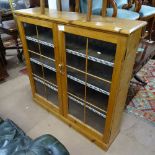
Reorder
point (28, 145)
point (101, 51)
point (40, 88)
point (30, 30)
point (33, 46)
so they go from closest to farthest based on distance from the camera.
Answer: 1. point (28, 145)
2. point (101, 51)
3. point (30, 30)
4. point (33, 46)
5. point (40, 88)

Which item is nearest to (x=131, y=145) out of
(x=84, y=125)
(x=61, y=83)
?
(x=84, y=125)

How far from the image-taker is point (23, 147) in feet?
2.97

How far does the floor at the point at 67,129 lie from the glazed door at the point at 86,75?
165 mm

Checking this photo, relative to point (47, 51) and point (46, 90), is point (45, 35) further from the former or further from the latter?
point (46, 90)

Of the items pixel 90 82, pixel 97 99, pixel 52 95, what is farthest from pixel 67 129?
pixel 90 82

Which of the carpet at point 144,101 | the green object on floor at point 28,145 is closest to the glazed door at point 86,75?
the green object on floor at point 28,145

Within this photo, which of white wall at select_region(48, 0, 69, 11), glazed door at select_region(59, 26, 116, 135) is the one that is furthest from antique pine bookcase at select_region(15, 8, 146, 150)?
white wall at select_region(48, 0, 69, 11)

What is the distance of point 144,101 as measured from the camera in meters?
2.03

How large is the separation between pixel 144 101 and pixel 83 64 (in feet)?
3.79

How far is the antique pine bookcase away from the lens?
0.98 m

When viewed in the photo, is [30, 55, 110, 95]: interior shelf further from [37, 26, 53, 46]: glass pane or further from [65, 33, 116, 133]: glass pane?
[37, 26, 53, 46]: glass pane

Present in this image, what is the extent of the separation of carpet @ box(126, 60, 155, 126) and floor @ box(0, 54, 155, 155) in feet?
0.33

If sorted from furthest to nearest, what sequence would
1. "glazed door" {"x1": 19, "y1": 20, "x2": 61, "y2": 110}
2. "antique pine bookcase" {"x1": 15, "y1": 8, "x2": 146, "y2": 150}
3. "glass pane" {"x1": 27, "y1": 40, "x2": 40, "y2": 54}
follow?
"glass pane" {"x1": 27, "y1": 40, "x2": 40, "y2": 54}, "glazed door" {"x1": 19, "y1": 20, "x2": 61, "y2": 110}, "antique pine bookcase" {"x1": 15, "y1": 8, "x2": 146, "y2": 150}

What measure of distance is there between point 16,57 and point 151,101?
251cm
